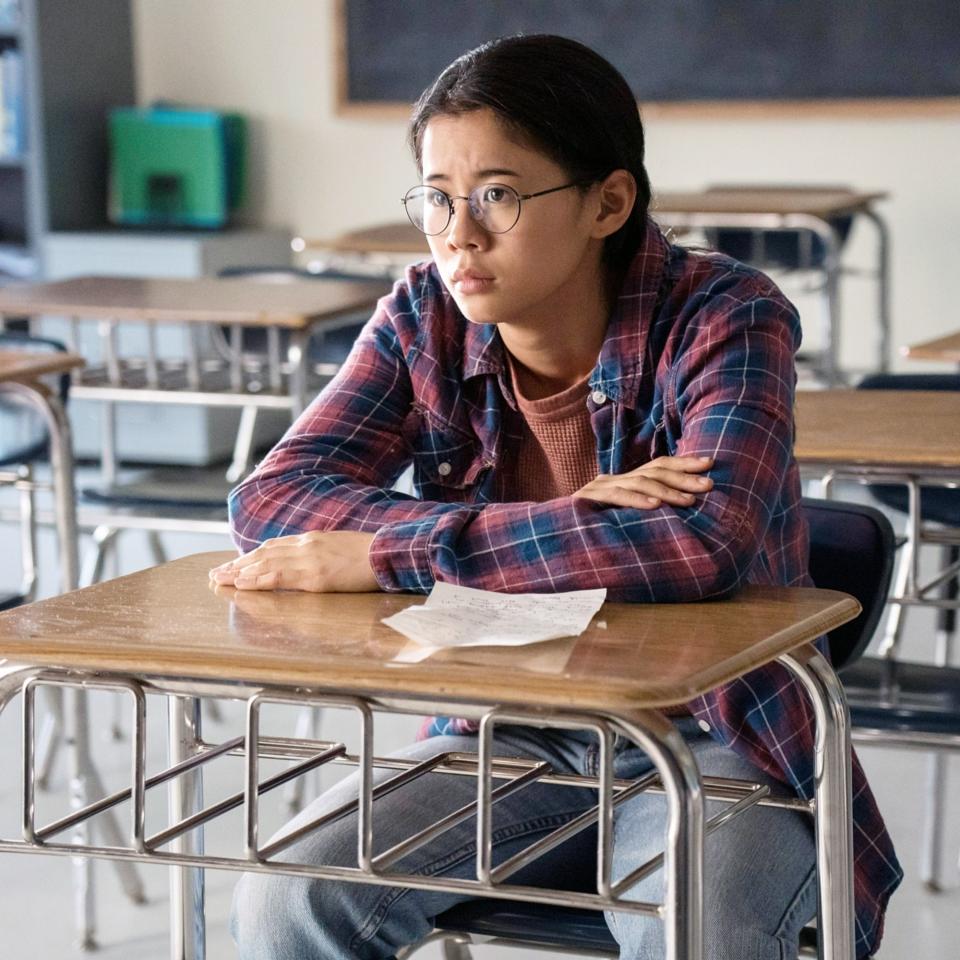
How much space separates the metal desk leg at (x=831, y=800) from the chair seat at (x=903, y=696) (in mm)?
579

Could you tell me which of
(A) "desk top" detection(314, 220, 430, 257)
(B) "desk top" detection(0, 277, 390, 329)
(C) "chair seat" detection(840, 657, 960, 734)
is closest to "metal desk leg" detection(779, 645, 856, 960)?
→ (C) "chair seat" detection(840, 657, 960, 734)

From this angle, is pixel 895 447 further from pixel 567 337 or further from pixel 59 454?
pixel 59 454

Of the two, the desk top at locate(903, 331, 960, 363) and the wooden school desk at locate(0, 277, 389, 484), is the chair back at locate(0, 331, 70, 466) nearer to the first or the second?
the wooden school desk at locate(0, 277, 389, 484)

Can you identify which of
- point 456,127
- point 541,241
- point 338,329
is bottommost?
point 338,329

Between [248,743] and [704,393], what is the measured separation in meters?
0.55

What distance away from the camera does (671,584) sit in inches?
55.4

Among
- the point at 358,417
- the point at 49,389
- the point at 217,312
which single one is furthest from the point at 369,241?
the point at 358,417

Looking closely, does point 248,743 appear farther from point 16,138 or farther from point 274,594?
point 16,138

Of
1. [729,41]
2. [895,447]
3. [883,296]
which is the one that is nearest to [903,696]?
[895,447]

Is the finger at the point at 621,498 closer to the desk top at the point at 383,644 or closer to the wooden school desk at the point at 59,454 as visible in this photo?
the desk top at the point at 383,644

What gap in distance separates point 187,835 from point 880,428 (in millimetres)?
1109

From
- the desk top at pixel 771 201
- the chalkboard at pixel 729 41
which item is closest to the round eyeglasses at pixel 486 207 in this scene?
the desk top at pixel 771 201

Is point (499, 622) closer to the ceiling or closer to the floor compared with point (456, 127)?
closer to the floor

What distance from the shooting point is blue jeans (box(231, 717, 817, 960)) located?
4.54 feet
